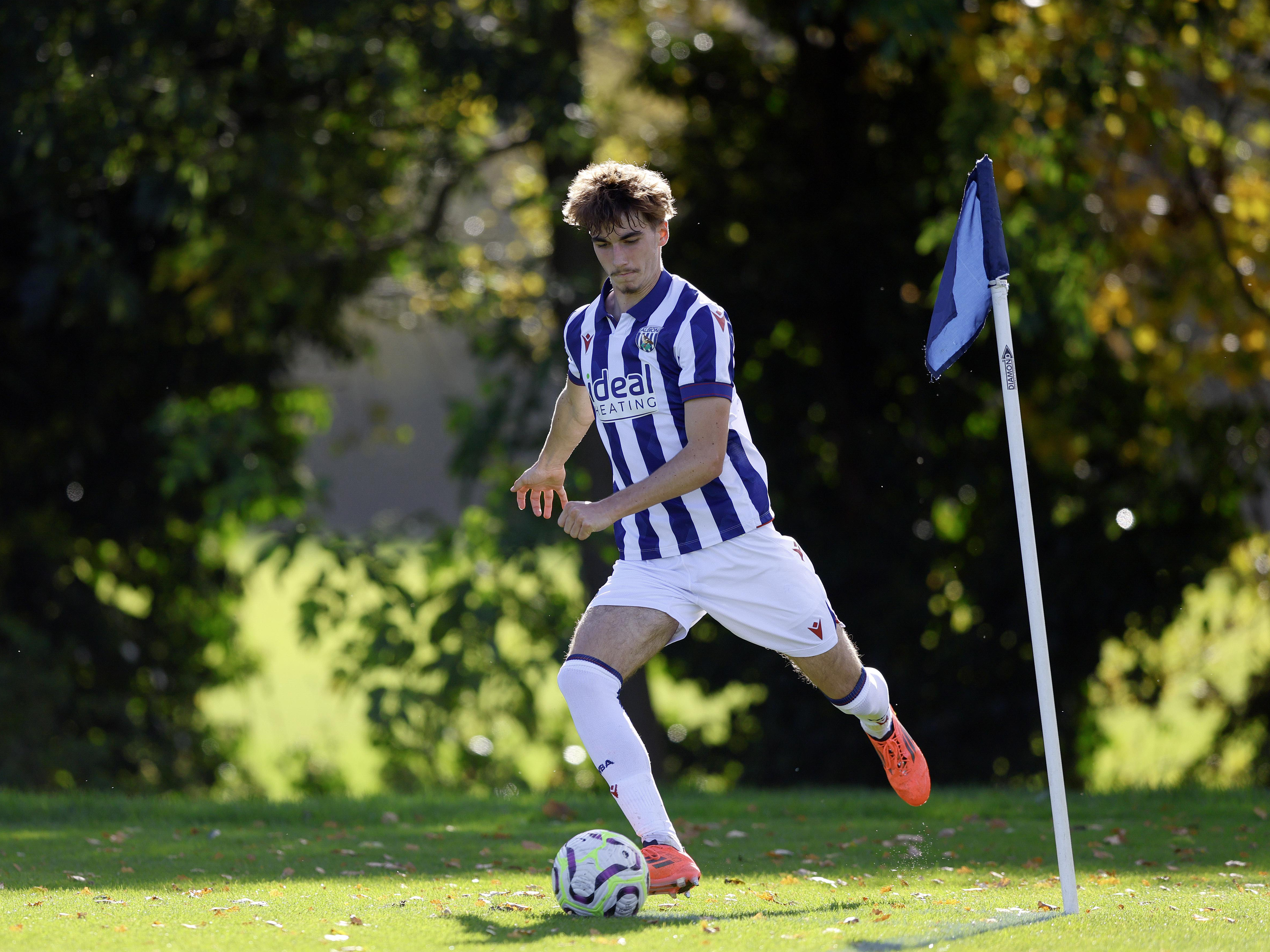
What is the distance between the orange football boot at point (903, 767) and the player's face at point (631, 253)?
1.84 m

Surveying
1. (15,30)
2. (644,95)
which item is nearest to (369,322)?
(644,95)

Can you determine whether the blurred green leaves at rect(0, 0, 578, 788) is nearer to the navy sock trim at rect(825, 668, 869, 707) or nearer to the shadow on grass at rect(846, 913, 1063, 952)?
the navy sock trim at rect(825, 668, 869, 707)

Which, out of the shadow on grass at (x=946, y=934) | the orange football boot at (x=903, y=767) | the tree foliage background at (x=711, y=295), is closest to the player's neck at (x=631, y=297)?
the orange football boot at (x=903, y=767)

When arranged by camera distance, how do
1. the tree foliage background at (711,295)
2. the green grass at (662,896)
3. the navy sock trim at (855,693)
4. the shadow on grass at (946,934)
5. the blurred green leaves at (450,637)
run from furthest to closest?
Answer: the blurred green leaves at (450,637) < the tree foliage background at (711,295) < the navy sock trim at (855,693) < the green grass at (662,896) < the shadow on grass at (946,934)

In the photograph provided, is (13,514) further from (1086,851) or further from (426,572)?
(1086,851)

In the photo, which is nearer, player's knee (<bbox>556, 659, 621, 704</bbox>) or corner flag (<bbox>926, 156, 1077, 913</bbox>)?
corner flag (<bbox>926, 156, 1077, 913</bbox>)

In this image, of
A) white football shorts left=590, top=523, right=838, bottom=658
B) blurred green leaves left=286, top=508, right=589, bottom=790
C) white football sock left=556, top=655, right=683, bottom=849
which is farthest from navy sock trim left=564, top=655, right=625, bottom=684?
blurred green leaves left=286, top=508, right=589, bottom=790

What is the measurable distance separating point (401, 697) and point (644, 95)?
Result: 194 inches

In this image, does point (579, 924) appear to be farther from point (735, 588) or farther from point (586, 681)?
point (735, 588)

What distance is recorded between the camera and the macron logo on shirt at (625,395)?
4.46m

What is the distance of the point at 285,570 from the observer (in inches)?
362

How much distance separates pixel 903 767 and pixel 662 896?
1.14m

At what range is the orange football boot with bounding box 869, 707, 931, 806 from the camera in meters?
5.13

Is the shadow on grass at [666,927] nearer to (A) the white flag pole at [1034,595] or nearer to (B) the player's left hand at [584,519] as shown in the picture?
(A) the white flag pole at [1034,595]
